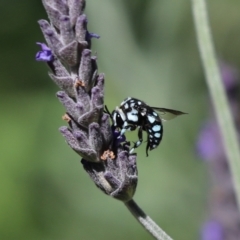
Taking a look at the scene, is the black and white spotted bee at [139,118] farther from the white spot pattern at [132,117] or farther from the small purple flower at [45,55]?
the small purple flower at [45,55]

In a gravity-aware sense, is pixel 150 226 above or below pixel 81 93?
below

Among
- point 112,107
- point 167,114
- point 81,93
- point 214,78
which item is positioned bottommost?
point 112,107

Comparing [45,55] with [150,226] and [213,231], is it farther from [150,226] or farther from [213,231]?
[213,231]

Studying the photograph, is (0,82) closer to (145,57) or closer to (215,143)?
(145,57)

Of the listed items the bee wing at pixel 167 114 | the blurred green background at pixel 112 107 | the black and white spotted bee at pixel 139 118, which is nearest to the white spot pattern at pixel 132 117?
the black and white spotted bee at pixel 139 118

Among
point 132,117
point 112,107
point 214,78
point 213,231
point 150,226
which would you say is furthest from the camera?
point 112,107

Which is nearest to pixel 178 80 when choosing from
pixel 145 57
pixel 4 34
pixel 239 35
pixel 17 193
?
pixel 145 57

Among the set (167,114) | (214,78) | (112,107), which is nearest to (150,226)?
(214,78)

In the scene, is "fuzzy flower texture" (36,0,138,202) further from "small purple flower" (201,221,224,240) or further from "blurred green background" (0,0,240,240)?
"blurred green background" (0,0,240,240)
